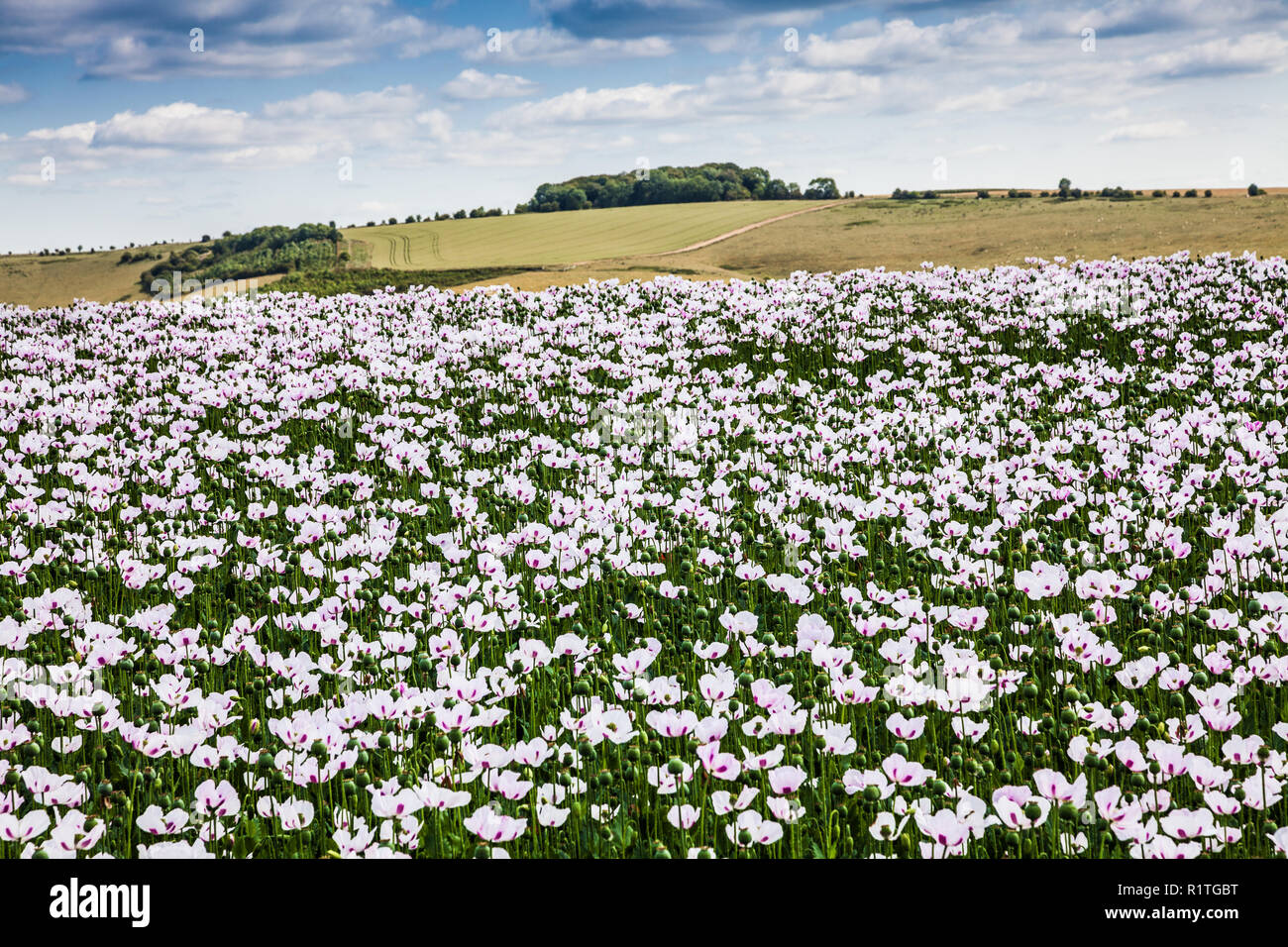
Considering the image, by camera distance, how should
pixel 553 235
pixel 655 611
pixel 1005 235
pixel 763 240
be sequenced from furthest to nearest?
1. pixel 553 235
2. pixel 763 240
3. pixel 1005 235
4. pixel 655 611

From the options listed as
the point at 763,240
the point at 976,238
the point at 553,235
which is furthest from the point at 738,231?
the point at 976,238

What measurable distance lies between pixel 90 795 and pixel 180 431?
23.4ft

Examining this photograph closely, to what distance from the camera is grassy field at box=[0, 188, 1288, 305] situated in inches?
1369

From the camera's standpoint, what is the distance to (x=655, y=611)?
19.4 feet

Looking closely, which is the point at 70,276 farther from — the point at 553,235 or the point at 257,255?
the point at 553,235

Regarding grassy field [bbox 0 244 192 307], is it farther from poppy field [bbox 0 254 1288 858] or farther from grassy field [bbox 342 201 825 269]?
poppy field [bbox 0 254 1288 858]

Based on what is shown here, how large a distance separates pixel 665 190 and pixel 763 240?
35.3 metres

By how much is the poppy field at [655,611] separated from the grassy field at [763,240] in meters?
16.0

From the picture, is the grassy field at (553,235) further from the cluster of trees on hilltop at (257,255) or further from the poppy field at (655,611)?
the poppy field at (655,611)

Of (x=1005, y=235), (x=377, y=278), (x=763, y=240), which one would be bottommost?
(x=377, y=278)

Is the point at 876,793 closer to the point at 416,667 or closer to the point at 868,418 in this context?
the point at 416,667

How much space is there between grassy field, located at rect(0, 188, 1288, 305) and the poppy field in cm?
1600

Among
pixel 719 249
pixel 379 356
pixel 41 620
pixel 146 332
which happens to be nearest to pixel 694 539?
pixel 41 620
